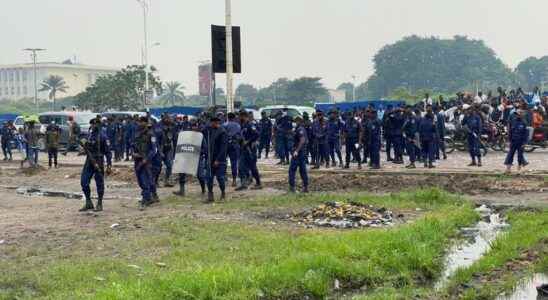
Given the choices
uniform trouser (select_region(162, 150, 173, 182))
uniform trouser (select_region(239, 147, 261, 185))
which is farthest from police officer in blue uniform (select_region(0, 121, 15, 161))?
uniform trouser (select_region(239, 147, 261, 185))

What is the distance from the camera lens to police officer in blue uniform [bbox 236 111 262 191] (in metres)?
16.9

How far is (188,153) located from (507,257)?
7.57 meters

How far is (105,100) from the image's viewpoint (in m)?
62.7

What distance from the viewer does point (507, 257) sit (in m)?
9.20

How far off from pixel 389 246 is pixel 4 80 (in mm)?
158788

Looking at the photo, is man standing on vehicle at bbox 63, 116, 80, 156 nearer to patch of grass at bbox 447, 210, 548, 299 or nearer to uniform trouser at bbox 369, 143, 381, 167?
uniform trouser at bbox 369, 143, 381, 167

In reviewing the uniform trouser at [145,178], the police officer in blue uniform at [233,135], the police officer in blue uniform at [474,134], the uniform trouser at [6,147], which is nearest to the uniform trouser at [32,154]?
the uniform trouser at [6,147]

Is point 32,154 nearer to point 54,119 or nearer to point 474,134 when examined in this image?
point 54,119

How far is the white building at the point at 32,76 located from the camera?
5871 inches

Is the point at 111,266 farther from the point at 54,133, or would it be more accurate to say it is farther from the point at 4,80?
the point at 4,80

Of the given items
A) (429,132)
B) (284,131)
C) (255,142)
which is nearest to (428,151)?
(429,132)

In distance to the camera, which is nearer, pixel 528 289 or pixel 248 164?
pixel 528 289

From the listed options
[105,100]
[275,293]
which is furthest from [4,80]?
[275,293]

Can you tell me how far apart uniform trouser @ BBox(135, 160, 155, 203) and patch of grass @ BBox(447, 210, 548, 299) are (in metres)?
6.63
